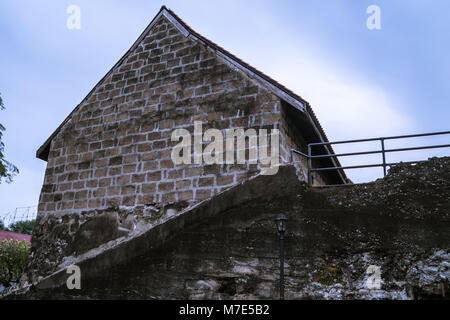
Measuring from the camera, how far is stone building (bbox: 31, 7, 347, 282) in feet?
23.5

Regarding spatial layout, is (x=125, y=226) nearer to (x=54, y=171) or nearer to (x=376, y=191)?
(x=54, y=171)

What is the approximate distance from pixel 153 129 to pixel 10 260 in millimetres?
11506

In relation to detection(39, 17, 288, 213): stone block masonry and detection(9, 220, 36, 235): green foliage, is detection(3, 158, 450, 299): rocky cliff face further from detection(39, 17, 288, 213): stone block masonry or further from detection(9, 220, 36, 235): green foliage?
detection(9, 220, 36, 235): green foliage

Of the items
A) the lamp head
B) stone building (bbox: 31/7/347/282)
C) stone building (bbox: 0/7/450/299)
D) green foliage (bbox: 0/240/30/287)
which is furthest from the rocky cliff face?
green foliage (bbox: 0/240/30/287)

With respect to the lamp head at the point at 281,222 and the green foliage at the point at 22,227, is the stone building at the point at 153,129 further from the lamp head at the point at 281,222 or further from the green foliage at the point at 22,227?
the green foliage at the point at 22,227

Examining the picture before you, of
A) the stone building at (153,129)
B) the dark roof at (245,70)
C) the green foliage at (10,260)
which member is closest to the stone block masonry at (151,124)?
the stone building at (153,129)

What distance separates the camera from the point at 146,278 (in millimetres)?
5113

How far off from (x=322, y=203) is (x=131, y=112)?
17.5ft

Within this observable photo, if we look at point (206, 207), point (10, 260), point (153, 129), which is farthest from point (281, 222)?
point (10, 260)

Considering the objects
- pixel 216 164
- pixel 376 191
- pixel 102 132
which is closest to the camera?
pixel 376 191

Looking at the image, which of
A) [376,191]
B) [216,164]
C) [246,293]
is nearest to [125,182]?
[216,164]

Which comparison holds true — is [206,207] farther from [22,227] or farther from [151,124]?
[22,227]

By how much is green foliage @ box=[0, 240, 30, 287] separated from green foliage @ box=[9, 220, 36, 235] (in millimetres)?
26090

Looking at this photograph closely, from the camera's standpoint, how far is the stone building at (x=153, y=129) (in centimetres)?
718
